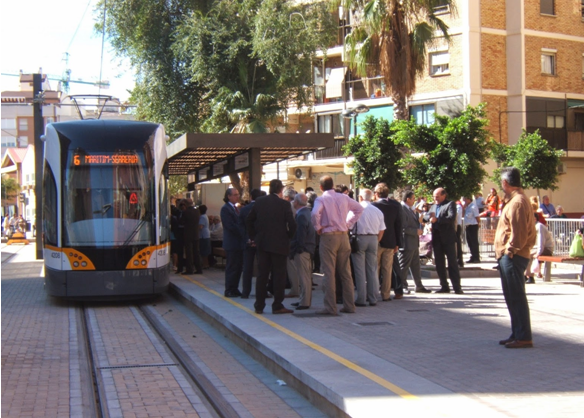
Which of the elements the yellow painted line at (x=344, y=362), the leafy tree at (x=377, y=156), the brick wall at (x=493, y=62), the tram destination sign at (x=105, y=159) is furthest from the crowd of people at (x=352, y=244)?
the brick wall at (x=493, y=62)

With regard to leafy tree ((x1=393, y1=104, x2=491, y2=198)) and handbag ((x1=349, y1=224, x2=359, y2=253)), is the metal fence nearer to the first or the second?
leafy tree ((x1=393, y1=104, x2=491, y2=198))

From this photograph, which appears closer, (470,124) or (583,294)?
(583,294)

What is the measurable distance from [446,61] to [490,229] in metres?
17.1

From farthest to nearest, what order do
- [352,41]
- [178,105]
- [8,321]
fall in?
[178,105] < [352,41] < [8,321]

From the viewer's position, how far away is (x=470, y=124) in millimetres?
18516

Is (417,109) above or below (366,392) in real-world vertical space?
above

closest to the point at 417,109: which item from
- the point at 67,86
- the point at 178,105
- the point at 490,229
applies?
the point at 178,105

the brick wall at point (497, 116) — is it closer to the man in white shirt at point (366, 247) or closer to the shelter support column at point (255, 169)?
the shelter support column at point (255, 169)

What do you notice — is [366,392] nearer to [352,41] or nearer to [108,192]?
[108,192]

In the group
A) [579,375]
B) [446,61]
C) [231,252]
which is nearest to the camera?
[579,375]

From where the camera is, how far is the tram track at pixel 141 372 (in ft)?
22.6

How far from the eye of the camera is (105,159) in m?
14.0

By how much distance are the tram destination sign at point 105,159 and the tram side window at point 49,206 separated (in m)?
0.57

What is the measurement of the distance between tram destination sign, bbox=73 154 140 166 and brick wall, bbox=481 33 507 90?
2677 centimetres
